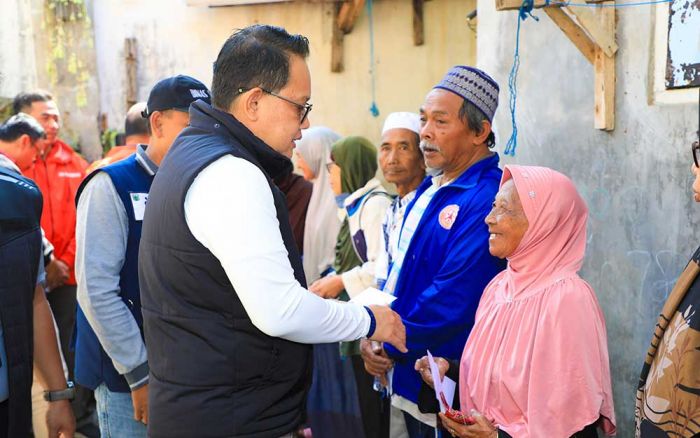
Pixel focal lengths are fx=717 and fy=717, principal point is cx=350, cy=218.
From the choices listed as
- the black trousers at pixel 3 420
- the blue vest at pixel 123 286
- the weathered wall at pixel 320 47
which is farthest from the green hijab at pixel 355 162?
the weathered wall at pixel 320 47

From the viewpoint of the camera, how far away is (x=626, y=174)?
3545 millimetres

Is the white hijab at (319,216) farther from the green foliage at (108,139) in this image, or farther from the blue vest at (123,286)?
the green foliage at (108,139)

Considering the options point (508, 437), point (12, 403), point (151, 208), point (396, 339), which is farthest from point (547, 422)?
point (12, 403)

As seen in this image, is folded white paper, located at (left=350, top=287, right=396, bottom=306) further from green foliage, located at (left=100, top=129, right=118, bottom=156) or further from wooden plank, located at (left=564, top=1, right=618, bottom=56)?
green foliage, located at (left=100, top=129, right=118, bottom=156)

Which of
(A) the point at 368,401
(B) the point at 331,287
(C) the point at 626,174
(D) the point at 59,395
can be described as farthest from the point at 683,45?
(D) the point at 59,395

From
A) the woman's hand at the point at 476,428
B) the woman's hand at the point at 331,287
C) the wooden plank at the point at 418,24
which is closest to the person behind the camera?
the woman's hand at the point at 476,428

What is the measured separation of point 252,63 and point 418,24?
22.6 ft

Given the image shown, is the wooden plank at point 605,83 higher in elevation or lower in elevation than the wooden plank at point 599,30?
lower

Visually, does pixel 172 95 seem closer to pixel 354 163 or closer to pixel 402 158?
pixel 402 158

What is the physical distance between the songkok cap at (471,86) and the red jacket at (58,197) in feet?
12.5

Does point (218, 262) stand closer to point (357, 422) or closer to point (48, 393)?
point (48, 393)

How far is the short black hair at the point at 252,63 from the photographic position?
7.23ft

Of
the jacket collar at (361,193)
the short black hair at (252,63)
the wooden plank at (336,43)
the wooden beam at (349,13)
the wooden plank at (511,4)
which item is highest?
the wooden beam at (349,13)

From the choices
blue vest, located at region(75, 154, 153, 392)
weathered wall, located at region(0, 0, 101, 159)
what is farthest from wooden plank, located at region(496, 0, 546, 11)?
weathered wall, located at region(0, 0, 101, 159)
